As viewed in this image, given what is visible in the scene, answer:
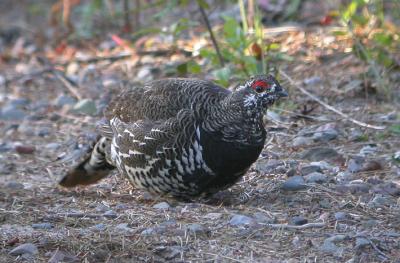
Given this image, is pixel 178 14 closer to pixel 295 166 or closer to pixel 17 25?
pixel 17 25

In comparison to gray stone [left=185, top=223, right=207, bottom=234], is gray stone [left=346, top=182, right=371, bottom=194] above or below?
below

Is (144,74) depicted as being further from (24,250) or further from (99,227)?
(24,250)

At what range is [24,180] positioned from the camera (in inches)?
283

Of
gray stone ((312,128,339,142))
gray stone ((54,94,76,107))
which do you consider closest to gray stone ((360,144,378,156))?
gray stone ((312,128,339,142))

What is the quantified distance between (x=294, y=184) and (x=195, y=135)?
0.85 m

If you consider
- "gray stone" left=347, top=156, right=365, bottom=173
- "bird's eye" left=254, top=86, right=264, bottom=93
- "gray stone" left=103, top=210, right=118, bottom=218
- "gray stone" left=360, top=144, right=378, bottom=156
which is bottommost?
"gray stone" left=360, top=144, right=378, bottom=156

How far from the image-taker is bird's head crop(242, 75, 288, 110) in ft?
19.6

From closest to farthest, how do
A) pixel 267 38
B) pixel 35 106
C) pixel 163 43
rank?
pixel 35 106 → pixel 267 38 → pixel 163 43

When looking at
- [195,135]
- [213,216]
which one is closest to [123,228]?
[213,216]

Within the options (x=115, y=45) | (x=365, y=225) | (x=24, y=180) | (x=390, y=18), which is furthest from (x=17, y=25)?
(x=365, y=225)

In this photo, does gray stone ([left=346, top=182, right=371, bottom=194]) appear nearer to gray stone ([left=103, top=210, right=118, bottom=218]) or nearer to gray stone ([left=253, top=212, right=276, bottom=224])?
gray stone ([left=253, top=212, right=276, bottom=224])

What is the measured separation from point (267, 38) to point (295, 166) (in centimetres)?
384

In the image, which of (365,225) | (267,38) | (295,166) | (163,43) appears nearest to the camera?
(365,225)

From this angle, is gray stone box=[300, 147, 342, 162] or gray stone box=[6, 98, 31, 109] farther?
gray stone box=[6, 98, 31, 109]
